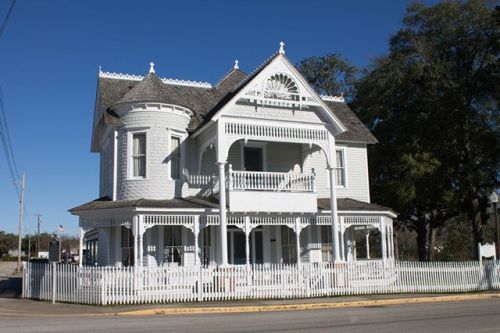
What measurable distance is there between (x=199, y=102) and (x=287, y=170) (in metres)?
5.51

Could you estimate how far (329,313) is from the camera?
16.2 metres

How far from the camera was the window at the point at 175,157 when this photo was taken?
2350 cm

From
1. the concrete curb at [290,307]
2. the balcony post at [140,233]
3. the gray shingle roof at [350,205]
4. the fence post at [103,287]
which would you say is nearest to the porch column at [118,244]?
the balcony post at [140,233]

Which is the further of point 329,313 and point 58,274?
point 58,274

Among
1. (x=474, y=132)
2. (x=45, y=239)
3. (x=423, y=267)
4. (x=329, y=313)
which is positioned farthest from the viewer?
(x=45, y=239)

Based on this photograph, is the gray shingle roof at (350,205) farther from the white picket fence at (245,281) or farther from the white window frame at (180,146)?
the white window frame at (180,146)

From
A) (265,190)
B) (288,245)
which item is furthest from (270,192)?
(288,245)

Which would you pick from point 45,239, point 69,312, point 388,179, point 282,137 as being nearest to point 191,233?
point 282,137

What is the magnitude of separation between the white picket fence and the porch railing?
346 cm

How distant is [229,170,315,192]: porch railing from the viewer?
22.2m

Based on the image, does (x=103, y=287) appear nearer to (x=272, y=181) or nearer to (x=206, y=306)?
(x=206, y=306)

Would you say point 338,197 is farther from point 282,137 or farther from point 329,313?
point 329,313

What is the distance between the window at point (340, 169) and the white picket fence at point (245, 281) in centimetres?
569

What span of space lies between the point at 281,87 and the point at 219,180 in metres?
5.17
